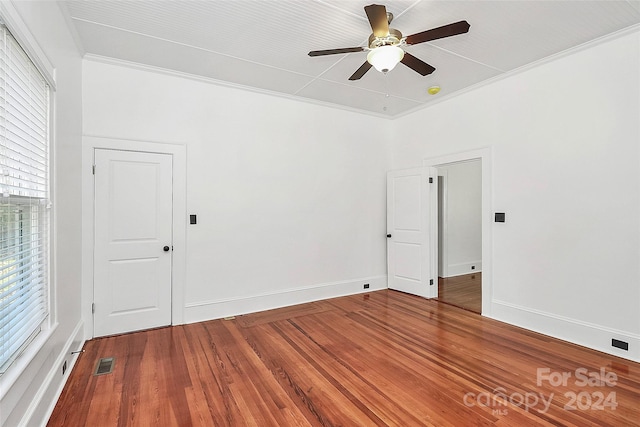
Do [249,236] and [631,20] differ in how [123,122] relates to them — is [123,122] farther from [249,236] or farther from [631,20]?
[631,20]

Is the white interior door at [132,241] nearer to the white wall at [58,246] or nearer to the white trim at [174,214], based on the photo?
the white trim at [174,214]

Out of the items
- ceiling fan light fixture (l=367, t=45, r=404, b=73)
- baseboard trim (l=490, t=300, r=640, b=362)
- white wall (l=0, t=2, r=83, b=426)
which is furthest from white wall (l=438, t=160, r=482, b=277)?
white wall (l=0, t=2, r=83, b=426)

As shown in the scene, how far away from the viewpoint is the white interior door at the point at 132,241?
325 centimetres

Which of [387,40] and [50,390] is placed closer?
[50,390]

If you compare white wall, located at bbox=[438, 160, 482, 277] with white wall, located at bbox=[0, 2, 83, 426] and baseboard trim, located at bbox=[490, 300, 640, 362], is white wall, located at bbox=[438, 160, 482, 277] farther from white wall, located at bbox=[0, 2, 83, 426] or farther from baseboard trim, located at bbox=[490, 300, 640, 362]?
white wall, located at bbox=[0, 2, 83, 426]

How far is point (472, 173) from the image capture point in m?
6.52

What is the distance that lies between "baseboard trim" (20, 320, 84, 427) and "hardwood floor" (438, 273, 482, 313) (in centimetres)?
434

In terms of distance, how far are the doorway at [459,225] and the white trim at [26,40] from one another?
5523mm

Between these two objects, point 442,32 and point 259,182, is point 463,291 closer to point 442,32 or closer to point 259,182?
point 259,182

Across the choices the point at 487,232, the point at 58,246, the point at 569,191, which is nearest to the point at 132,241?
the point at 58,246

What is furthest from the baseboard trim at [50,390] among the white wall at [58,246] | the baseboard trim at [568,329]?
the baseboard trim at [568,329]

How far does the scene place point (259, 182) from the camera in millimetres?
4098

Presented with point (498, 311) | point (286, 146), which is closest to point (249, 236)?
point (286, 146)

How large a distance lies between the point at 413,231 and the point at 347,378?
2809 millimetres
